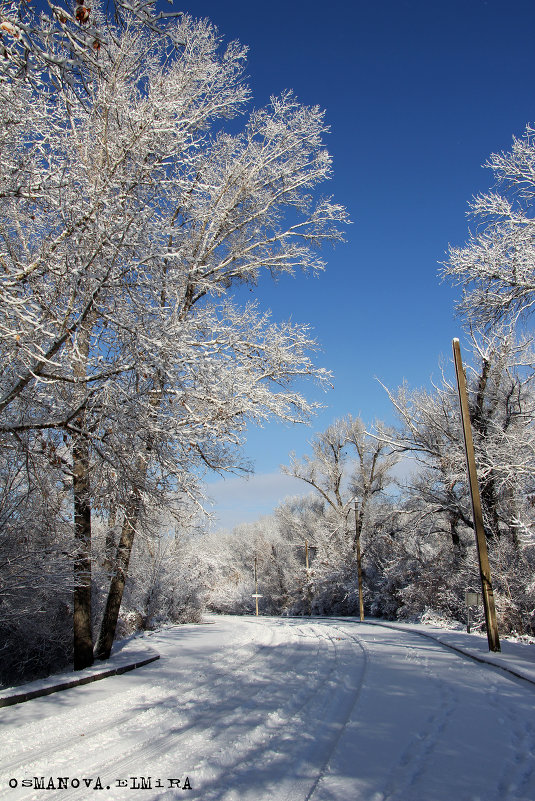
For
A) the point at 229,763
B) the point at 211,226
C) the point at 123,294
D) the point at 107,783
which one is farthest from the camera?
the point at 211,226

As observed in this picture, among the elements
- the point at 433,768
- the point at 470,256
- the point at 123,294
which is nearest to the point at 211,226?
the point at 470,256

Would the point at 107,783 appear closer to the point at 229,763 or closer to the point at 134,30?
the point at 229,763

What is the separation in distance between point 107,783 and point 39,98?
5673mm

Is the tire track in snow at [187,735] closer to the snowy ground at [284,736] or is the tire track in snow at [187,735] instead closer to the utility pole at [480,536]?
the snowy ground at [284,736]

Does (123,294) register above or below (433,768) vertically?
above

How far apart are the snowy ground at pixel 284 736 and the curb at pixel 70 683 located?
0.54 feet

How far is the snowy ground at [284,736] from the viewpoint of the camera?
11.9ft

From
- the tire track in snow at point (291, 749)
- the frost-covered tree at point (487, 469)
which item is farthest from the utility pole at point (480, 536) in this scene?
the tire track in snow at point (291, 749)

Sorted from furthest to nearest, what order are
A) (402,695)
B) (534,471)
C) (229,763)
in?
1. (534,471)
2. (402,695)
3. (229,763)

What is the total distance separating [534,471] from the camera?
1175 centimetres

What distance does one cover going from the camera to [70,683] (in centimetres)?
754

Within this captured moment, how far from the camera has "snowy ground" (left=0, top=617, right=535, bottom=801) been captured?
11.9ft

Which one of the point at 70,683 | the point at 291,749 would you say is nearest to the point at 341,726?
the point at 291,749

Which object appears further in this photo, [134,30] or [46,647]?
[46,647]
